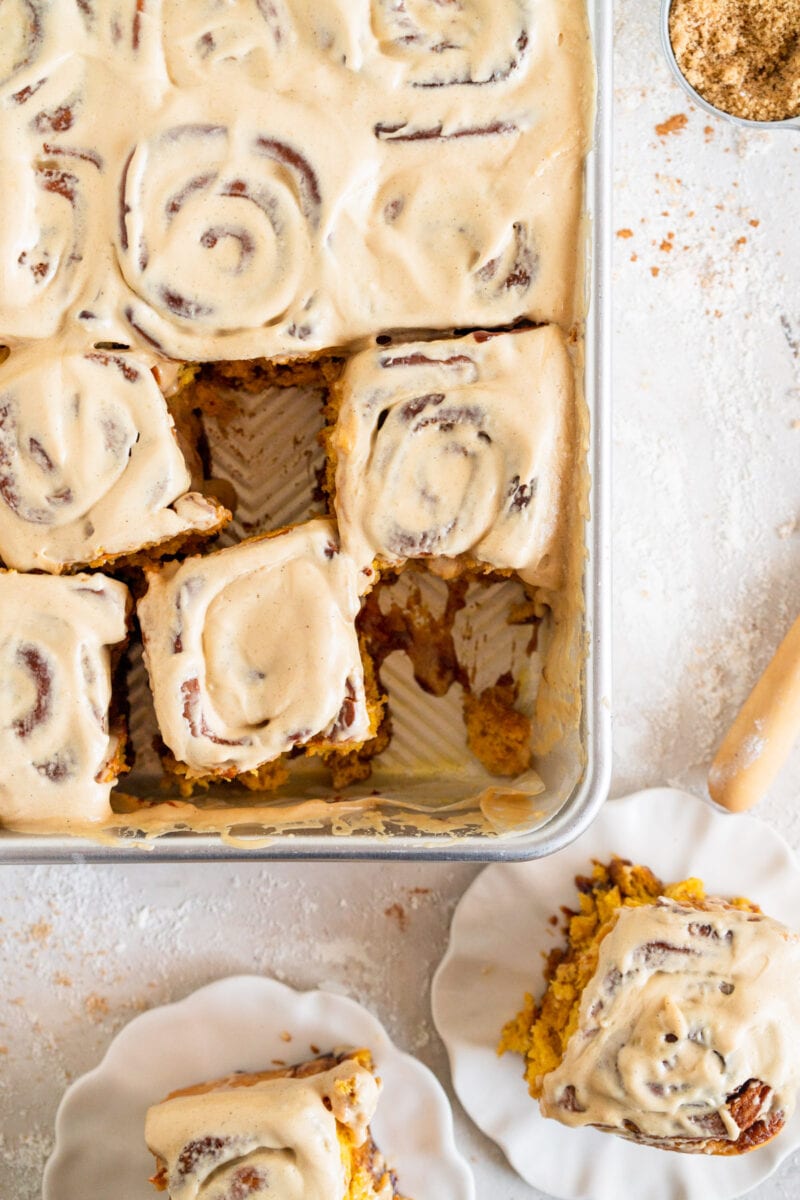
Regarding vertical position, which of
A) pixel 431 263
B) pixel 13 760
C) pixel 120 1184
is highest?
pixel 431 263

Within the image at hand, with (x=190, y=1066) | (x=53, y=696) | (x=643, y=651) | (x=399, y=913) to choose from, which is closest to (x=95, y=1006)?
(x=190, y=1066)

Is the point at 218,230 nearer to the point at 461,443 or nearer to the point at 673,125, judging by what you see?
the point at 461,443

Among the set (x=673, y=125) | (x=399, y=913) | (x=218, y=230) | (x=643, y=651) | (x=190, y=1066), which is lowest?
(x=190, y=1066)

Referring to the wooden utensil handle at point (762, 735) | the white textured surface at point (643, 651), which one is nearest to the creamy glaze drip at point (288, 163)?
the white textured surface at point (643, 651)

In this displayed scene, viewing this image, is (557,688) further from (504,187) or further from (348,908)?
(504,187)

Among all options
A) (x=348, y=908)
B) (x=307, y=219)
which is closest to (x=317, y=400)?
(x=307, y=219)

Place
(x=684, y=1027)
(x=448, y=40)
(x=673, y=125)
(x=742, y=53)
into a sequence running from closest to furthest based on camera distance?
(x=448, y=40)
(x=684, y=1027)
(x=742, y=53)
(x=673, y=125)
